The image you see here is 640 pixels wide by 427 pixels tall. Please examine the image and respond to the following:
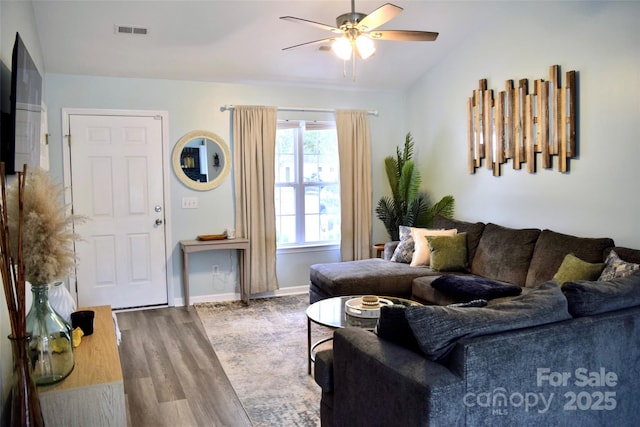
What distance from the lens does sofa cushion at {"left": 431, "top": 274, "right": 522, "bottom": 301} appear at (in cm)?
360

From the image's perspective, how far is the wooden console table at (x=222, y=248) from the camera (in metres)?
5.00

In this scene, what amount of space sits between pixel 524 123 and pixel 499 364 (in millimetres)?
3073

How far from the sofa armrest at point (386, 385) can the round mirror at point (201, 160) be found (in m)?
3.42

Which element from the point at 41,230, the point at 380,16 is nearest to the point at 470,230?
the point at 380,16

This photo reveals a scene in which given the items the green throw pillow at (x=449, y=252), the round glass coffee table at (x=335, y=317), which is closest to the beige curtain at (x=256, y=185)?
the green throw pillow at (x=449, y=252)

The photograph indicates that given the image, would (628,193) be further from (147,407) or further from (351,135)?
(147,407)

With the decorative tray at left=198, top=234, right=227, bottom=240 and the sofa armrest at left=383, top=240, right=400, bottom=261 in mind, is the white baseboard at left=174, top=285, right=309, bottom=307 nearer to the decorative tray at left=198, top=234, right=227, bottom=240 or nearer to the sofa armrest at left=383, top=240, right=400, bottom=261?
the decorative tray at left=198, top=234, right=227, bottom=240

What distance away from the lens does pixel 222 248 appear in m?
5.09

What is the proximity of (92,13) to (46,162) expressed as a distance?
56.0 inches

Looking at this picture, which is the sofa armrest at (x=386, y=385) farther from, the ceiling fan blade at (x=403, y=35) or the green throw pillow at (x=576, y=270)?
the ceiling fan blade at (x=403, y=35)

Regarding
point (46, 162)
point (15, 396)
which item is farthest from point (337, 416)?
point (46, 162)

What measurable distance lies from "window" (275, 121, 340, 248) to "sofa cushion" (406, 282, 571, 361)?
3906mm

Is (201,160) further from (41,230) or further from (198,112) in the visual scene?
(41,230)

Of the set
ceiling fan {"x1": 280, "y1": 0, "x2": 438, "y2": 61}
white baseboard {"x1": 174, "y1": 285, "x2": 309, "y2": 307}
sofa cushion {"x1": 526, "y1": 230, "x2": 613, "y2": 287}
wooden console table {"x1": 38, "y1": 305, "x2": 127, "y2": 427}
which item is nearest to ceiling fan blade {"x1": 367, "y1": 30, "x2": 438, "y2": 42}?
ceiling fan {"x1": 280, "y1": 0, "x2": 438, "y2": 61}
